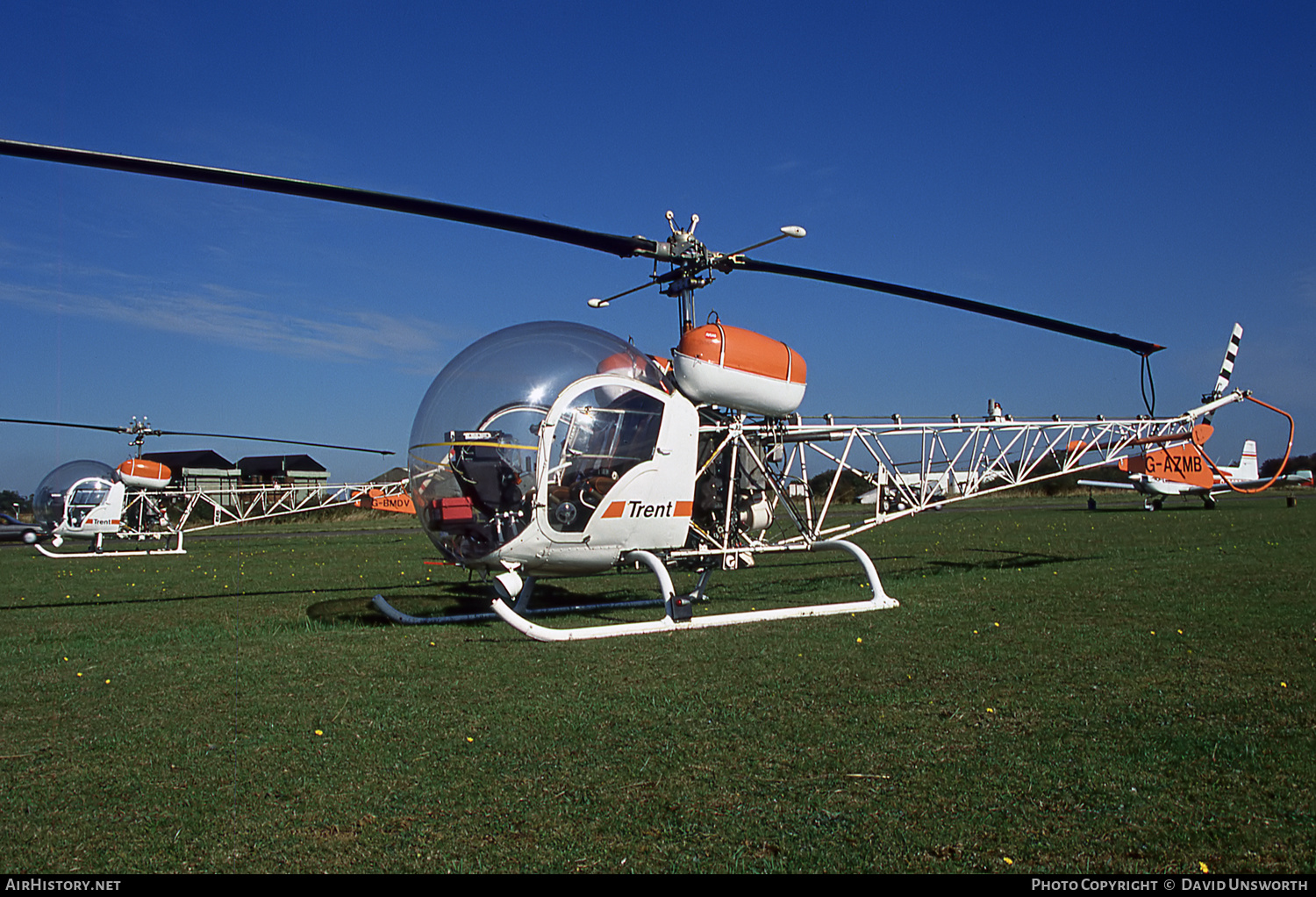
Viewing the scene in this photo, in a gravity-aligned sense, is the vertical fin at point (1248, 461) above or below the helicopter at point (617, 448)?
above

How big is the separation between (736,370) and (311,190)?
14.4 feet

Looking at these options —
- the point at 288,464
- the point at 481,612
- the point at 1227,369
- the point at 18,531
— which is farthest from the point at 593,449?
the point at 288,464

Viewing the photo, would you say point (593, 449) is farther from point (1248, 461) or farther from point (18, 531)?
point (1248, 461)

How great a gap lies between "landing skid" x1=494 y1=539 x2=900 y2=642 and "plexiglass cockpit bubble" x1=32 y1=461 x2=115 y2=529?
19.9m

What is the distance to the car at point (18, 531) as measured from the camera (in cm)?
2896

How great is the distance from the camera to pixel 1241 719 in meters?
4.67

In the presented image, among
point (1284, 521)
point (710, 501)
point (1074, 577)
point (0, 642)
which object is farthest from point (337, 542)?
point (1284, 521)

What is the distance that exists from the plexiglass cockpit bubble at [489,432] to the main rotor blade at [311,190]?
112 cm

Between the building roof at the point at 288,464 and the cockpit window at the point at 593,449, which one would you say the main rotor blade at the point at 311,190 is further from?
the building roof at the point at 288,464

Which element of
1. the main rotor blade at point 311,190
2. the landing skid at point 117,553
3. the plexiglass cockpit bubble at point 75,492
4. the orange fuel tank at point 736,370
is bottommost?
the landing skid at point 117,553

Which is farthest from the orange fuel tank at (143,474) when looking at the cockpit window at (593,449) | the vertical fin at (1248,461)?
the vertical fin at (1248,461)

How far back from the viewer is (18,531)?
3309cm

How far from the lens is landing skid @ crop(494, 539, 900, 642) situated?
7340mm
